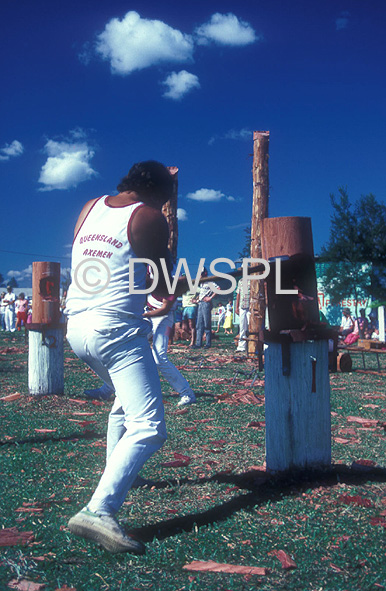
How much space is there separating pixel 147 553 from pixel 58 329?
5251 mm

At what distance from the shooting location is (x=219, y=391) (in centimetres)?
872

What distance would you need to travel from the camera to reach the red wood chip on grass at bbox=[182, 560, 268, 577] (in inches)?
106

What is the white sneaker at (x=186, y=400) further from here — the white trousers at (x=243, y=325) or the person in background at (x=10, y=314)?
Result: the person in background at (x=10, y=314)

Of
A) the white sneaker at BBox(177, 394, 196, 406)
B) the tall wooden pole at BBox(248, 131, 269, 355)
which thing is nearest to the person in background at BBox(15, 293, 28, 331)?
the tall wooden pole at BBox(248, 131, 269, 355)

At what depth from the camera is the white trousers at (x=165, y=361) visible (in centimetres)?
723

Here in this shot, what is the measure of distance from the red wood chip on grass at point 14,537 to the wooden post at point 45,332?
15.2 ft

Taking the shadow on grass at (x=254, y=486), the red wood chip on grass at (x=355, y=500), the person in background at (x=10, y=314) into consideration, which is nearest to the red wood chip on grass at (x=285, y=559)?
the shadow on grass at (x=254, y=486)

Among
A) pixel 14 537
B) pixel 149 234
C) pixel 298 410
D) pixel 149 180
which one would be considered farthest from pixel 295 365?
pixel 14 537

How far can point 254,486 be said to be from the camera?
3.98 meters

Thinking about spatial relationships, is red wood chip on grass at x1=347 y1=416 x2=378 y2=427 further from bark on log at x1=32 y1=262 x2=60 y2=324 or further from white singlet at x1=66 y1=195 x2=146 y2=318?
bark on log at x1=32 y1=262 x2=60 y2=324

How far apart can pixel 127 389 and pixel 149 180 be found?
1289mm

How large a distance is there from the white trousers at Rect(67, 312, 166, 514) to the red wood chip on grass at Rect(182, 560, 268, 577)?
53 cm

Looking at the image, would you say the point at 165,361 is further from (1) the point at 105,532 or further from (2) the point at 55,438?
(1) the point at 105,532

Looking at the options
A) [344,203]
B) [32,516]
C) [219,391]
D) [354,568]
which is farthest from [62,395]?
[344,203]
